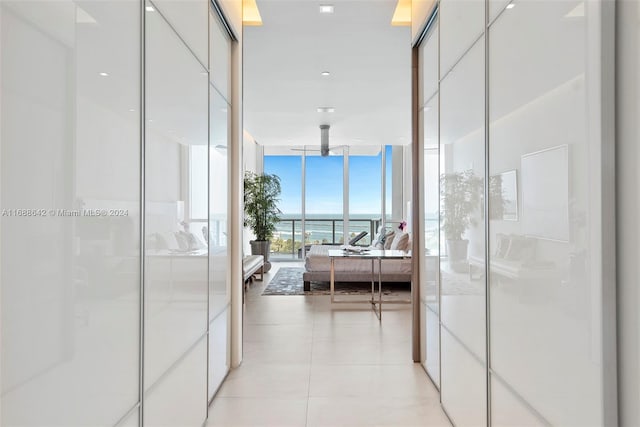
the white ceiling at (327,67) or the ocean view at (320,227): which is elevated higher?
the white ceiling at (327,67)

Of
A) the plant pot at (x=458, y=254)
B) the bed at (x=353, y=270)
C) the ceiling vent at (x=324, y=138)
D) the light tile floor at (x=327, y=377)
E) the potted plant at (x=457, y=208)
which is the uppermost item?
the ceiling vent at (x=324, y=138)

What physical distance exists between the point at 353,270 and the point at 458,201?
431 centimetres

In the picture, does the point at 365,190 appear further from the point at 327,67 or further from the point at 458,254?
the point at 458,254

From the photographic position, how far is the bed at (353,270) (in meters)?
6.49

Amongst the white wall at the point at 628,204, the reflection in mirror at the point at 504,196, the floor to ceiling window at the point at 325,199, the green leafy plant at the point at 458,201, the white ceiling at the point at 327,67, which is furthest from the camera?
the floor to ceiling window at the point at 325,199

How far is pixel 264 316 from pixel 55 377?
392 cm

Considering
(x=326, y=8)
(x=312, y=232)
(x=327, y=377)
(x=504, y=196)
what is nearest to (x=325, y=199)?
(x=312, y=232)

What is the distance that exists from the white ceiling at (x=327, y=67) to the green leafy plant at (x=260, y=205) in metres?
1.61

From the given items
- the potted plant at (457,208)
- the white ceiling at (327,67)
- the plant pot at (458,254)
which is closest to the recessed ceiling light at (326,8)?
the white ceiling at (327,67)

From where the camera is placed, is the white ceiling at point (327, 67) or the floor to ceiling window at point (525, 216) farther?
the white ceiling at point (327, 67)

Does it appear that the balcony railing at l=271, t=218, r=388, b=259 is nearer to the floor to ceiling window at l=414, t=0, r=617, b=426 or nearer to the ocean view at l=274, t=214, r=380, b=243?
the ocean view at l=274, t=214, r=380, b=243

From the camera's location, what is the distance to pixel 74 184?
112 centimetres

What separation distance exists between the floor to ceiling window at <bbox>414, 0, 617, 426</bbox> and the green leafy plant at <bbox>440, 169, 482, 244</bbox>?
0.01 m

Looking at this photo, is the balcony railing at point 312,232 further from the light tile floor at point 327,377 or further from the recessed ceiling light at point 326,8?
the recessed ceiling light at point 326,8
